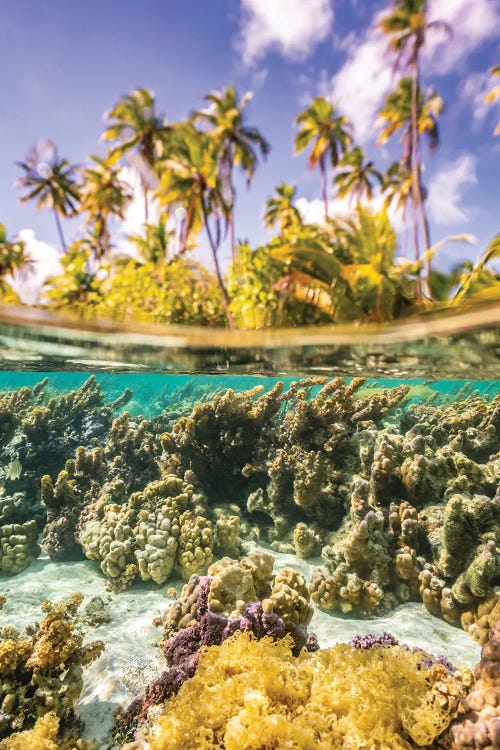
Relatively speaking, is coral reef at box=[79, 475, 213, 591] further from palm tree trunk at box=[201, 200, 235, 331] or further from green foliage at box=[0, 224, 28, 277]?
green foliage at box=[0, 224, 28, 277]

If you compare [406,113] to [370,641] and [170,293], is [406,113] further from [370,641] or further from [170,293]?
[370,641]

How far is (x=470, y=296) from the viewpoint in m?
6.13

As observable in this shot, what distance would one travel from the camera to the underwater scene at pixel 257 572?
4.15m

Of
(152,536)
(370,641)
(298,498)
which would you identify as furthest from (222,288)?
(370,641)

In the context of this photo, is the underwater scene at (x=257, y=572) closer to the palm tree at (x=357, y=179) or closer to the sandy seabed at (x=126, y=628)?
the sandy seabed at (x=126, y=628)

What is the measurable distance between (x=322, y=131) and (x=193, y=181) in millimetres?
11569

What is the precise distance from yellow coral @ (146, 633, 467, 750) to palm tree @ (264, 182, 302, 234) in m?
24.3

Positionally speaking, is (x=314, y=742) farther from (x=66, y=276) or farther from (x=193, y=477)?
(x=66, y=276)

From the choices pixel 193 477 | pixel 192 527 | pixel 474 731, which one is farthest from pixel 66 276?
pixel 474 731

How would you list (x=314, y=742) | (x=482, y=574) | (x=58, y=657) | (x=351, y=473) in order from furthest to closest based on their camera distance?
(x=351, y=473) → (x=482, y=574) → (x=58, y=657) → (x=314, y=742)

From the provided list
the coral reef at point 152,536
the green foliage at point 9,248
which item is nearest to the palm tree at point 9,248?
the green foliage at point 9,248

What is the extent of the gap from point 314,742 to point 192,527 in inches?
247

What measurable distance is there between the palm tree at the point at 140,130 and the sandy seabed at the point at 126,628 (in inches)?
871

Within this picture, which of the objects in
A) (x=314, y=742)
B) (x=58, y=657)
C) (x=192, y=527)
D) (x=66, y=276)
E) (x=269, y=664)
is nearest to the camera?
(x=314, y=742)
